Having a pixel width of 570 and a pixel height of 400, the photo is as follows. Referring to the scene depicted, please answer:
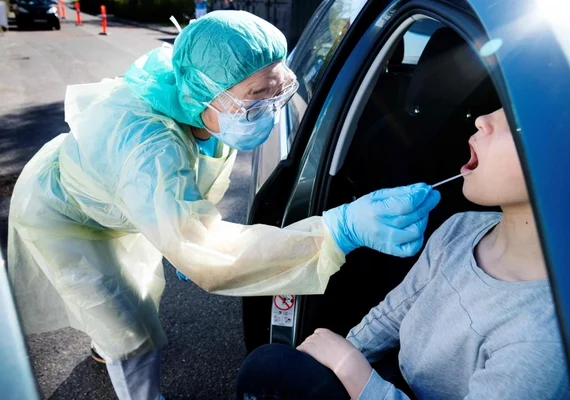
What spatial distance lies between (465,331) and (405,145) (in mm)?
1083

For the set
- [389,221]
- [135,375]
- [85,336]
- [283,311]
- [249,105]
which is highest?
[249,105]

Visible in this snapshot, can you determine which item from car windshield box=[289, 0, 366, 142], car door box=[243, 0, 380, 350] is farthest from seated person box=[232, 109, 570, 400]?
car windshield box=[289, 0, 366, 142]

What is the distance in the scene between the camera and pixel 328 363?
125cm

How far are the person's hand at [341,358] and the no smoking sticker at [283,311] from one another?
27cm

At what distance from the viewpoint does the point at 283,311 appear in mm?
1670

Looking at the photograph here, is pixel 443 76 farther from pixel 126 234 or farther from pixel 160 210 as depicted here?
pixel 126 234

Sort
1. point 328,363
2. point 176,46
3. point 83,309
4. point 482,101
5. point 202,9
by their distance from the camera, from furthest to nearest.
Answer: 1. point 202,9
2. point 482,101
3. point 83,309
4. point 176,46
5. point 328,363

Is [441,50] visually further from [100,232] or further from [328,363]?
[100,232]

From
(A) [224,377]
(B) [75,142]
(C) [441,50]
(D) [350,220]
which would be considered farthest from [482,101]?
(A) [224,377]

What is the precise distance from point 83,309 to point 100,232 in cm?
28

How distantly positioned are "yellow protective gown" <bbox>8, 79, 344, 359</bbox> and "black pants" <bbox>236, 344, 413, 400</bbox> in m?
0.18

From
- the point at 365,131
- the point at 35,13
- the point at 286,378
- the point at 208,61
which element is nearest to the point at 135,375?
the point at 286,378

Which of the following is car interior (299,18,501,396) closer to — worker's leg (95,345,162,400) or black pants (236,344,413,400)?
black pants (236,344,413,400)

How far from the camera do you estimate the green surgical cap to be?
4.84ft
